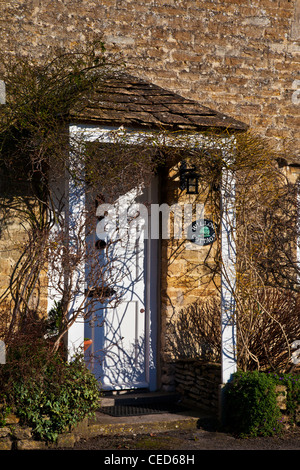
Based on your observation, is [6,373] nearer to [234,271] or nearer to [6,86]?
[234,271]

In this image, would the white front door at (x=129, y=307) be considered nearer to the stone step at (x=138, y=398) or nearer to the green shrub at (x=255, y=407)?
the stone step at (x=138, y=398)

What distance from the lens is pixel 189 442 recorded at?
5957 millimetres

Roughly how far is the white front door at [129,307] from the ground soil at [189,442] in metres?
1.26

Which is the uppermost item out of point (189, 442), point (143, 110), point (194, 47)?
point (194, 47)

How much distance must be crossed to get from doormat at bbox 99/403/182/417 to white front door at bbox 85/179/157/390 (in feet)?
1.38

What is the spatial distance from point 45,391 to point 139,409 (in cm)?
143

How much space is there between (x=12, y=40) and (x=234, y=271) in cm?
397

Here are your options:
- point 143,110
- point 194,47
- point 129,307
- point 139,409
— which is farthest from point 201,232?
point 194,47

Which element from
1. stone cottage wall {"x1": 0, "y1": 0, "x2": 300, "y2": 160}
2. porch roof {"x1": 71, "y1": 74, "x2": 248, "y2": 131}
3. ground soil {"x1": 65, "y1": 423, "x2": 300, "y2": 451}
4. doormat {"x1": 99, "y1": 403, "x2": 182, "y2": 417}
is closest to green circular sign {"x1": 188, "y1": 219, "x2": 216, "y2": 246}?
porch roof {"x1": 71, "y1": 74, "x2": 248, "y2": 131}

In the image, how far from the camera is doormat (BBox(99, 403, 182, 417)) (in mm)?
6564

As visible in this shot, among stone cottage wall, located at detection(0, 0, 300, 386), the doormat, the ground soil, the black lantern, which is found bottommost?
the ground soil

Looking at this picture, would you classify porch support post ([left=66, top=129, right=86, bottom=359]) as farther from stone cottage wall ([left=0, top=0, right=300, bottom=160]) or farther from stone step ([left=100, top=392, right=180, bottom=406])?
stone cottage wall ([left=0, top=0, right=300, bottom=160])

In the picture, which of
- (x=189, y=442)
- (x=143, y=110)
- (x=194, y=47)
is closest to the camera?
(x=189, y=442)

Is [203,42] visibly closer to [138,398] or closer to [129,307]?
[129,307]
